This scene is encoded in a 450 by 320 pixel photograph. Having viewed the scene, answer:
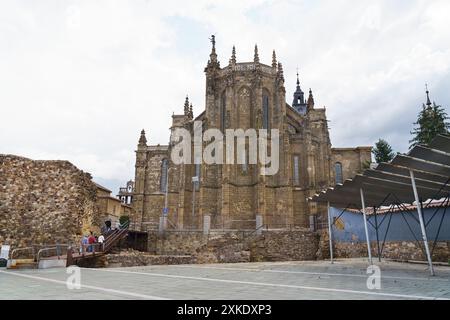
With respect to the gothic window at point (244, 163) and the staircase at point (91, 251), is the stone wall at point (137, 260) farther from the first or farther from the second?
the gothic window at point (244, 163)

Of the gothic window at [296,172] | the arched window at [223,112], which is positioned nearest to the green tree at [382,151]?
the gothic window at [296,172]

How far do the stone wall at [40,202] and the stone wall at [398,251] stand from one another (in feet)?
53.0

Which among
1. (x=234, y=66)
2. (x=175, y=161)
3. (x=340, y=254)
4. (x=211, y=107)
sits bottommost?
(x=340, y=254)

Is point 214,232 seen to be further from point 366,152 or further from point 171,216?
point 366,152

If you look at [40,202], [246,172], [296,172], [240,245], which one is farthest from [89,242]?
[296,172]

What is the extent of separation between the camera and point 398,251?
693 inches

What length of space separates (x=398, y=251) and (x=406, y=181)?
7.95 metres

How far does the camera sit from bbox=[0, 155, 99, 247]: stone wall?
642 inches

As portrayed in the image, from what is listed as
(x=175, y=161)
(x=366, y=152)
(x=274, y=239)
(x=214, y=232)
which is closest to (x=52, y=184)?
(x=214, y=232)

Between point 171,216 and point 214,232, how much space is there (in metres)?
11.5

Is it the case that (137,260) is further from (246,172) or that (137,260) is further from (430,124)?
(430,124)

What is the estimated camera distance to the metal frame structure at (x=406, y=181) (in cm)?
883

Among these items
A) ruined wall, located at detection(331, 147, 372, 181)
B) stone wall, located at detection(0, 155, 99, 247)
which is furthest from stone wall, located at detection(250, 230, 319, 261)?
ruined wall, located at detection(331, 147, 372, 181)
